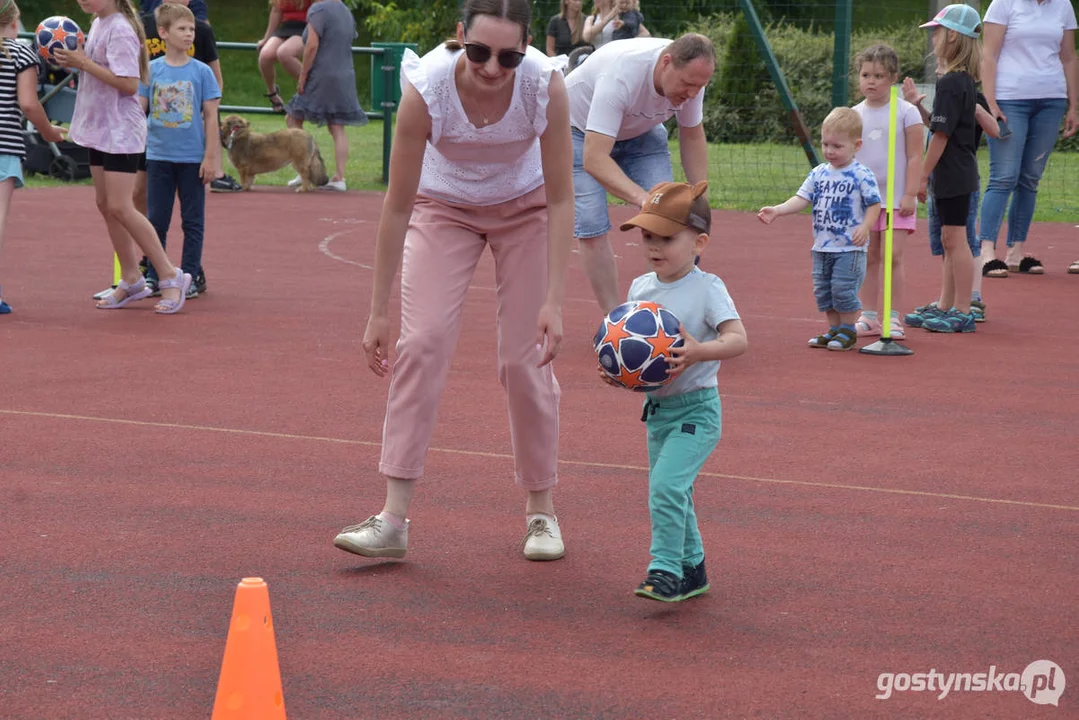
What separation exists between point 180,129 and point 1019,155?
6072mm

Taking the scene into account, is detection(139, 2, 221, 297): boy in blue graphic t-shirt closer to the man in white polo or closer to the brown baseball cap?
the man in white polo

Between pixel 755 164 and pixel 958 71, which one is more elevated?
pixel 958 71

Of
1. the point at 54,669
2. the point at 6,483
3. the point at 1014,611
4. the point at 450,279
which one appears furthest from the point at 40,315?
the point at 1014,611

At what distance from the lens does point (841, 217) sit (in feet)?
28.9

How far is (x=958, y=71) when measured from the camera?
9.38m

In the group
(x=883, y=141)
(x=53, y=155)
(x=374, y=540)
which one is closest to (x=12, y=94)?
(x=883, y=141)

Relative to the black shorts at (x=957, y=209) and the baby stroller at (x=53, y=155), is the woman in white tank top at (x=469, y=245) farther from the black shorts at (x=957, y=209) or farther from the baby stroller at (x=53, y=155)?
the baby stroller at (x=53, y=155)

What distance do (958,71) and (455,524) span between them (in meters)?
5.50

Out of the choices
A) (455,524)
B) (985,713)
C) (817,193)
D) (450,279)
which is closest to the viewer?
(985,713)

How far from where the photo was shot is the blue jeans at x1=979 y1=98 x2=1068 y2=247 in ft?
36.8

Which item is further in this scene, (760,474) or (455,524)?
(760,474)

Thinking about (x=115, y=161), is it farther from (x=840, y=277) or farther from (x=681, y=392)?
(x=681, y=392)

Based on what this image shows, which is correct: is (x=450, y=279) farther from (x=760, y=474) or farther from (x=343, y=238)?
(x=343, y=238)

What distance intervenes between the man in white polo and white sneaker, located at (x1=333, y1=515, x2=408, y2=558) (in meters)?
2.44
